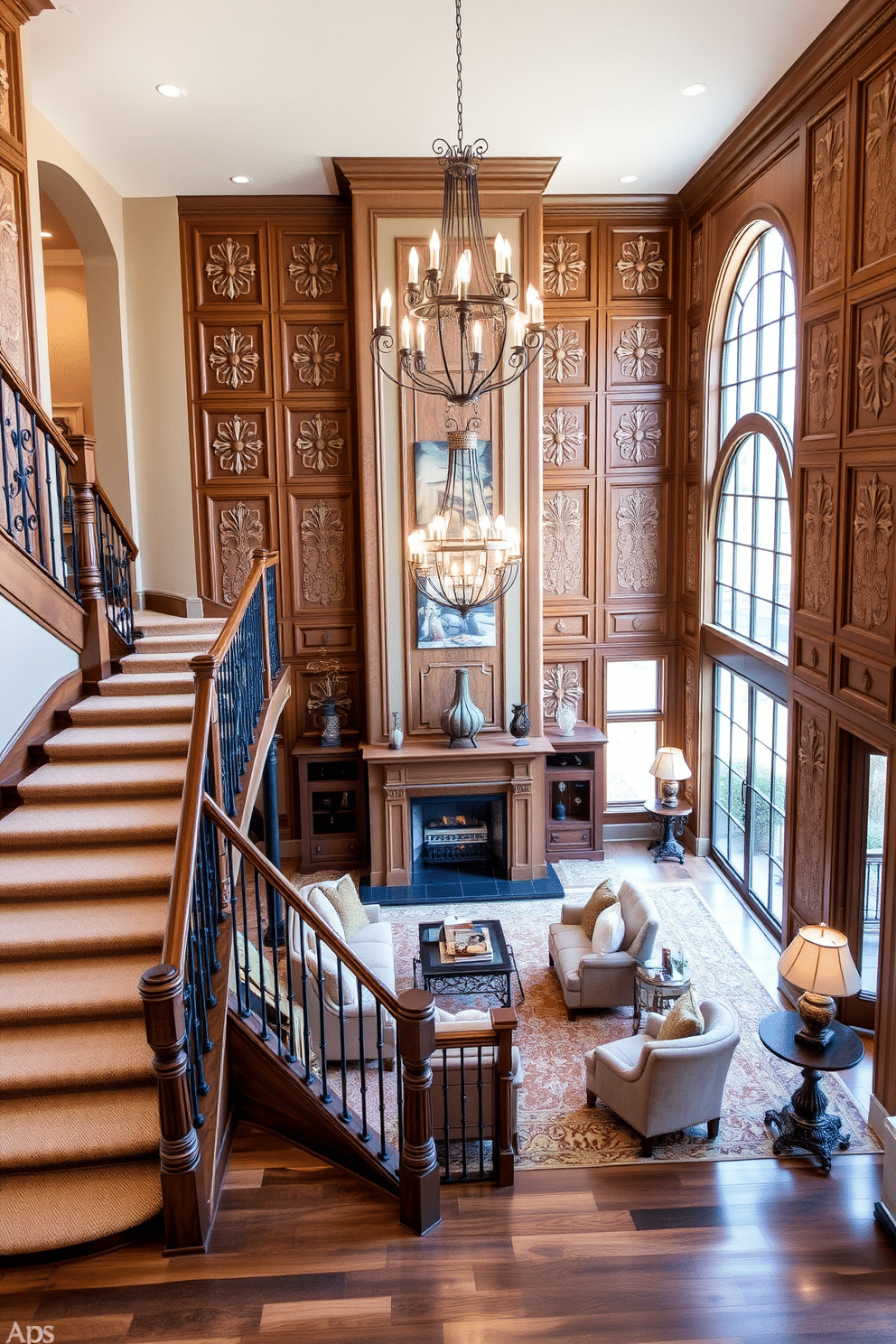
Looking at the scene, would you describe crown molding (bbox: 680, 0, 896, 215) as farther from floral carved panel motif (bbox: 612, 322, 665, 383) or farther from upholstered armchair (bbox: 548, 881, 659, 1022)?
upholstered armchair (bbox: 548, 881, 659, 1022)

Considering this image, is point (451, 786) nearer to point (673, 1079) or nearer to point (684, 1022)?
point (684, 1022)

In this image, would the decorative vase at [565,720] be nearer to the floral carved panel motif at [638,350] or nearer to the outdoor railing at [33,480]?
the floral carved panel motif at [638,350]

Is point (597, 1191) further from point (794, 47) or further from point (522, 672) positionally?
point (794, 47)

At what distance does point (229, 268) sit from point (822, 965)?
7.40 metres

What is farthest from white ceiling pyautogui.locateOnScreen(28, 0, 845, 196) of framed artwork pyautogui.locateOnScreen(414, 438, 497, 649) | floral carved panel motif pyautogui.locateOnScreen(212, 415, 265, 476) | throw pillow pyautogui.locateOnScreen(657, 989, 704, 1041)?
throw pillow pyautogui.locateOnScreen(657, 989, 704, 1041)

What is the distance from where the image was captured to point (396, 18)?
5605 millimetres

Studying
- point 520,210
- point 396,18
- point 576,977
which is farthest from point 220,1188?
point 520,210

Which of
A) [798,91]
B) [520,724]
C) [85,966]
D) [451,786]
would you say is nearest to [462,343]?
→ [85,966]

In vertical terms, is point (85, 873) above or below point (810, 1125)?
above

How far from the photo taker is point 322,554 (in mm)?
9352

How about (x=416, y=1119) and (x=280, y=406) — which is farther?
(x=280, y=406)

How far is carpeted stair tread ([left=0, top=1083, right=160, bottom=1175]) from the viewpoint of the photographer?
3793 mm

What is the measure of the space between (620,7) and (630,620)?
532 centimetres

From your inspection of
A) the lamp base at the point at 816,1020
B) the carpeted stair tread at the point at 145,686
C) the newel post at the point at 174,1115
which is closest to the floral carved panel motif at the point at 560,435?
the carpeted stair tread at the point at 145,686
